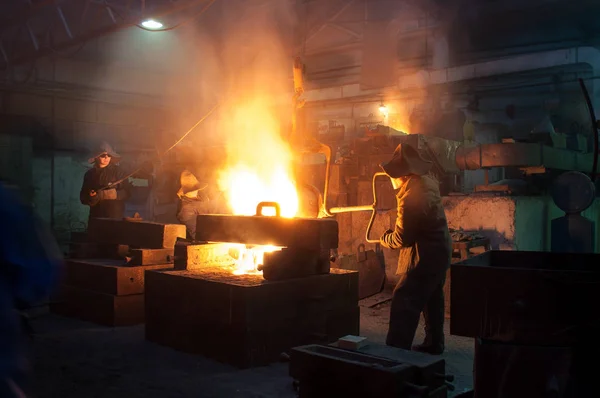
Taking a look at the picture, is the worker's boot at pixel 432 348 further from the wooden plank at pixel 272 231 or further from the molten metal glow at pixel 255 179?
the molten metal glow at pixel 255 179

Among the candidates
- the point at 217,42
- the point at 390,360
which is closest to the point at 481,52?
the point at 217,42

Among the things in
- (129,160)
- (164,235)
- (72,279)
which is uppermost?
(129,160)

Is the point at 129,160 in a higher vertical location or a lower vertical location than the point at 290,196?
higher

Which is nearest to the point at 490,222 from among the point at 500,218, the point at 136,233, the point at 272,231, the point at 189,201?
the point at 500,218

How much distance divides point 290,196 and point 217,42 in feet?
24.6

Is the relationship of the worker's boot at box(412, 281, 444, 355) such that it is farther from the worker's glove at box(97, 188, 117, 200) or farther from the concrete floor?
the worker's glove at box(97, 188, 117, 200)

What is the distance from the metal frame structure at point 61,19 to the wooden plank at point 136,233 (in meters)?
3.10

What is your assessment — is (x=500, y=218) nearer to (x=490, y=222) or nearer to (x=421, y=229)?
(x=490, y=222)

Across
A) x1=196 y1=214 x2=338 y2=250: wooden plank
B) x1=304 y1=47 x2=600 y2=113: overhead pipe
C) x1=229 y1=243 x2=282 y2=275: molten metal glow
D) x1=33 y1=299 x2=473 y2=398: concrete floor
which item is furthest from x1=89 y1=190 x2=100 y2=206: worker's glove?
x1=304 y1=47 x2=600 y2=113: overhead pipe

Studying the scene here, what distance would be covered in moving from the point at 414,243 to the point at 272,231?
137 cm

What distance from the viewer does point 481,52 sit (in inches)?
574

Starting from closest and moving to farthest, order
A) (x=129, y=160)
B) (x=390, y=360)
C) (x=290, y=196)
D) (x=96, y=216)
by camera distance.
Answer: (x=390, y=360) → (x=290, y=196) → (x=96, y=216) → (x=129, y=160)

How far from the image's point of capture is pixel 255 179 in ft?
23.4

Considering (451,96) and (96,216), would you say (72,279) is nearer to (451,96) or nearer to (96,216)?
(96,216)
